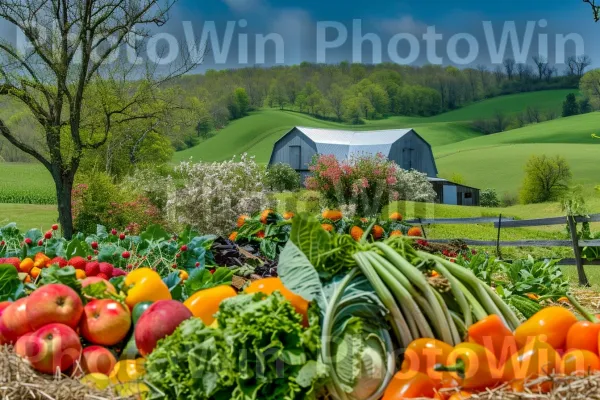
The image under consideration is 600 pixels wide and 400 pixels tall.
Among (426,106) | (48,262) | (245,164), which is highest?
(426,106)

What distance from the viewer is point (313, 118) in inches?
2904

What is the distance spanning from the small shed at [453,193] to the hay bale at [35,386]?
126ft

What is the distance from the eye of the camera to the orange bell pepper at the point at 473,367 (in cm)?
242

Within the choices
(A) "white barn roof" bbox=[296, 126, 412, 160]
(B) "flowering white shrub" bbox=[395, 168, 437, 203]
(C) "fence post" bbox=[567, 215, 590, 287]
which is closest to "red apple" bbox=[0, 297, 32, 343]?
(C) "fence post" bbox=[567, 215, 590, 287]

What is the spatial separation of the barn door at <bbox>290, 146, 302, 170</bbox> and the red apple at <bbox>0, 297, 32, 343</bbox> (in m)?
37.4

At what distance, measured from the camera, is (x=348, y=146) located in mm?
38469

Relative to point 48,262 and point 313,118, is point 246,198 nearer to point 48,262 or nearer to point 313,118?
point 48,262

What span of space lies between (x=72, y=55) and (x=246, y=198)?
7.10 m

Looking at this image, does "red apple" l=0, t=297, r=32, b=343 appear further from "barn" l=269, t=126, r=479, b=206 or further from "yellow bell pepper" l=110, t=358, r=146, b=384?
"barn" l=269, t=126, r=479, b=206

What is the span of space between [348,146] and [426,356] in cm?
3626

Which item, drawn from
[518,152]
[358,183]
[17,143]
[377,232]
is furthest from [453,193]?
[377,232]

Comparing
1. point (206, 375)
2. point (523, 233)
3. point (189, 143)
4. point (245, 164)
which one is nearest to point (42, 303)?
point (206, 375)

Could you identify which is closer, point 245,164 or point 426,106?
point 245,164

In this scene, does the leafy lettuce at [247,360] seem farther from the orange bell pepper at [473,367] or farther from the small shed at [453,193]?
the small shed at [453,193]
